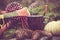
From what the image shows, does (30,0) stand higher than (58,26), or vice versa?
(30,0)

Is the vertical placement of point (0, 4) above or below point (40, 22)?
above

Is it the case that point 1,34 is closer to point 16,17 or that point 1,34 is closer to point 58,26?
point 16,17

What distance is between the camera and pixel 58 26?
1.92 metres

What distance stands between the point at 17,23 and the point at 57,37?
0.44m

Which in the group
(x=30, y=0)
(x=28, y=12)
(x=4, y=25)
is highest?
(x=30, y=0)

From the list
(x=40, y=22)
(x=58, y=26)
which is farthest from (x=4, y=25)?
(x=58, y=26)

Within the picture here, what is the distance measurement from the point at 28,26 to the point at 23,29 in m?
0.06

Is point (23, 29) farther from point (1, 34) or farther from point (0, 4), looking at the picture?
point (0, 4)

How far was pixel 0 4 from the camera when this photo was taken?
2.01 m

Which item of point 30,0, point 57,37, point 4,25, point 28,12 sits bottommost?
point 57,37

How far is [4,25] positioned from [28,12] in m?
0.29

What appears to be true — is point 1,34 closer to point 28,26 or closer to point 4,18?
point 4,18

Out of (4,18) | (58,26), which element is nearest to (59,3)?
(58,26)

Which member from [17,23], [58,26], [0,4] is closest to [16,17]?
[17,23]
